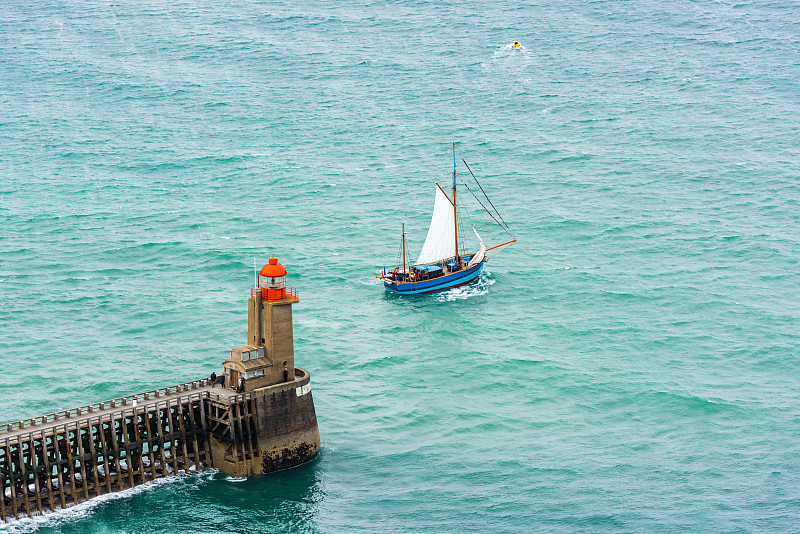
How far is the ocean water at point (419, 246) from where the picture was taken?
7850 cm

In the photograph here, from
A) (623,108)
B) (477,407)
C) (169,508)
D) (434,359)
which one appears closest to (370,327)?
(434,359)

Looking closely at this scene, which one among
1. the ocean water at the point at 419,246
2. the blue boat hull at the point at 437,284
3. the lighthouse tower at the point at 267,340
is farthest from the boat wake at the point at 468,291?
the lighthouse tower at the point at 267,340

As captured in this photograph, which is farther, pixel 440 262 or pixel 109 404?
pixel 440 262

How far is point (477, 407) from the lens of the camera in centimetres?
9144

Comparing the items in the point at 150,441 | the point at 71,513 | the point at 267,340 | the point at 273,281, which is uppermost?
the point at 273,281

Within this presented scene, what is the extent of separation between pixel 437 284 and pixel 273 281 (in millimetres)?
43059

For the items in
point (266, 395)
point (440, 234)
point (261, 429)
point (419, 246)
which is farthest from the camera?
point (419, 246)

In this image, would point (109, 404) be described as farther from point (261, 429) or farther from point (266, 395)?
point (266, 395)

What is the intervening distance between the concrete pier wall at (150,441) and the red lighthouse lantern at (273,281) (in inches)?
261

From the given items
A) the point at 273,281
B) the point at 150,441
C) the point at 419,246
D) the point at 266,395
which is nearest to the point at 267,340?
the point at 266,395

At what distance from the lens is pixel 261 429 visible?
78812mm

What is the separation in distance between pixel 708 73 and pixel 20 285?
386 ft

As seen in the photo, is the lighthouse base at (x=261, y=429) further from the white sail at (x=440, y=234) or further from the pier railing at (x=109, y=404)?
the white sail at (x=440, y=234)

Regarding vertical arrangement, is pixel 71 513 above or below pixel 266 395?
below
